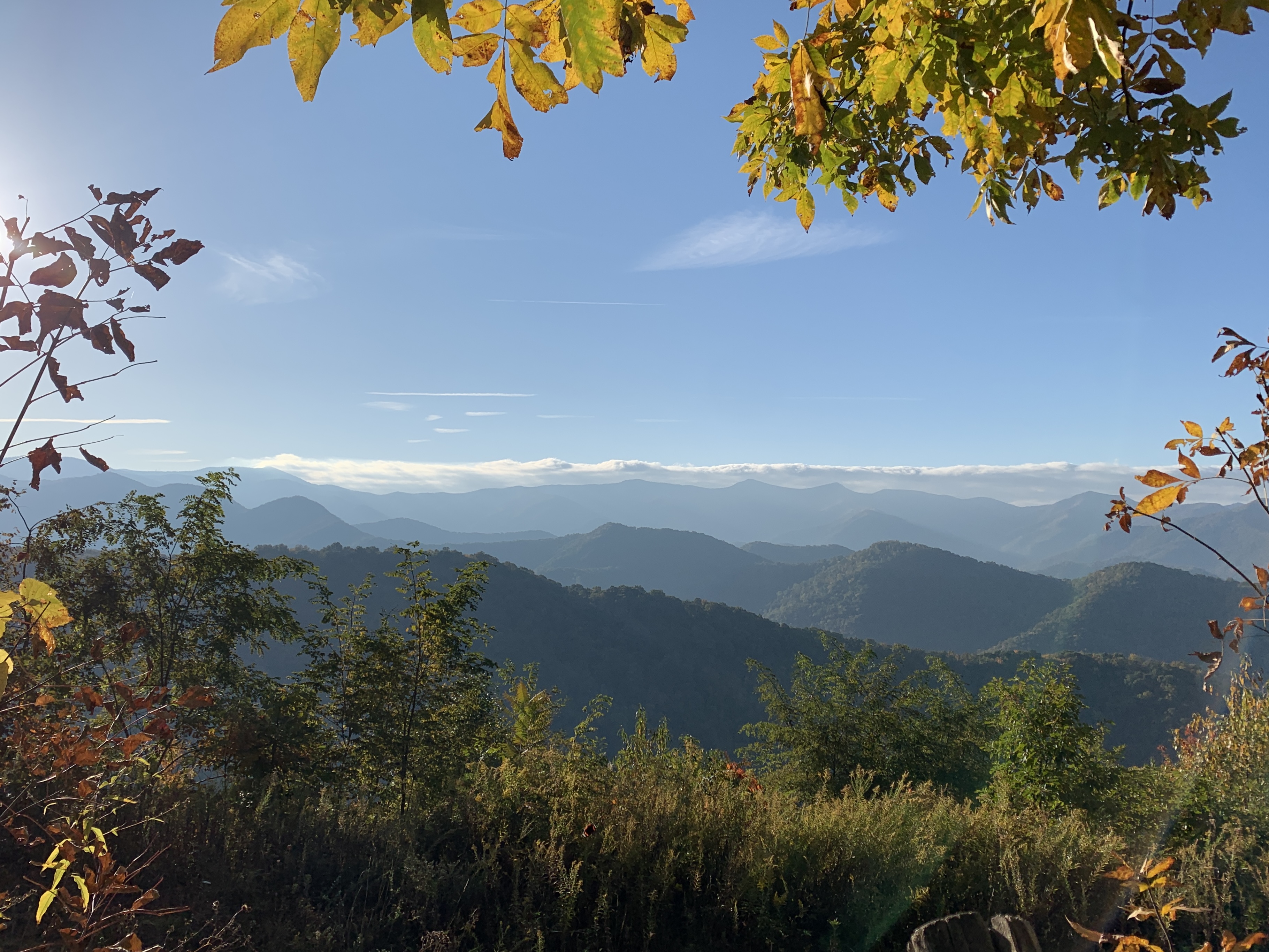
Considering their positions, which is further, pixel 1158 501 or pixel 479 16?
pixel 1158 501

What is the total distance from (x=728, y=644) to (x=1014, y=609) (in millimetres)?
89812

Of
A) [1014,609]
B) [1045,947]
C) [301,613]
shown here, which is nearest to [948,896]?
[1045,947]

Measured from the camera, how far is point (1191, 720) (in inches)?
338

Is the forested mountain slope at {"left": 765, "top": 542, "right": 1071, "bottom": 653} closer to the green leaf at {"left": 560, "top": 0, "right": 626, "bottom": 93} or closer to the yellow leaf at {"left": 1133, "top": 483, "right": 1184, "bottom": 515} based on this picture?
the yellow leaf at {"left": 1133, "top": 483, "right": 1184, "bottom": 515}

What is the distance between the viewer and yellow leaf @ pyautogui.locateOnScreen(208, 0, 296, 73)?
0.79 m

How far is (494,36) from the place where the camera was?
3.26 ft

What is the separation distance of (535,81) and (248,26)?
0.40 meters

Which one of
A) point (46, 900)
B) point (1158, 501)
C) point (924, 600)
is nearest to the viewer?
point (46, 900)

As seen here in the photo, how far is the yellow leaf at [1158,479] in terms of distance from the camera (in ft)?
4.49

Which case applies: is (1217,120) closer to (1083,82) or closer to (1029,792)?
(1083,82)

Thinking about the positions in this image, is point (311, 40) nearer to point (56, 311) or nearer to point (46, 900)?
point (56, 311)

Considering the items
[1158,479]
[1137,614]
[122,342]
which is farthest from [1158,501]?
[1137,614]

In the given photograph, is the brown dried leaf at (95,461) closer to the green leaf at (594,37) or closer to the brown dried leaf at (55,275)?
the brown dried leaf at (55,275)

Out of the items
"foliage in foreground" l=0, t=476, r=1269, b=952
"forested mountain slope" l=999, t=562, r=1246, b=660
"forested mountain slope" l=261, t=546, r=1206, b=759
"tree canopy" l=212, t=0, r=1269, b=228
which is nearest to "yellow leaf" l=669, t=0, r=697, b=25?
"tree canopy" l=212, t=0, r=1269, b=228
